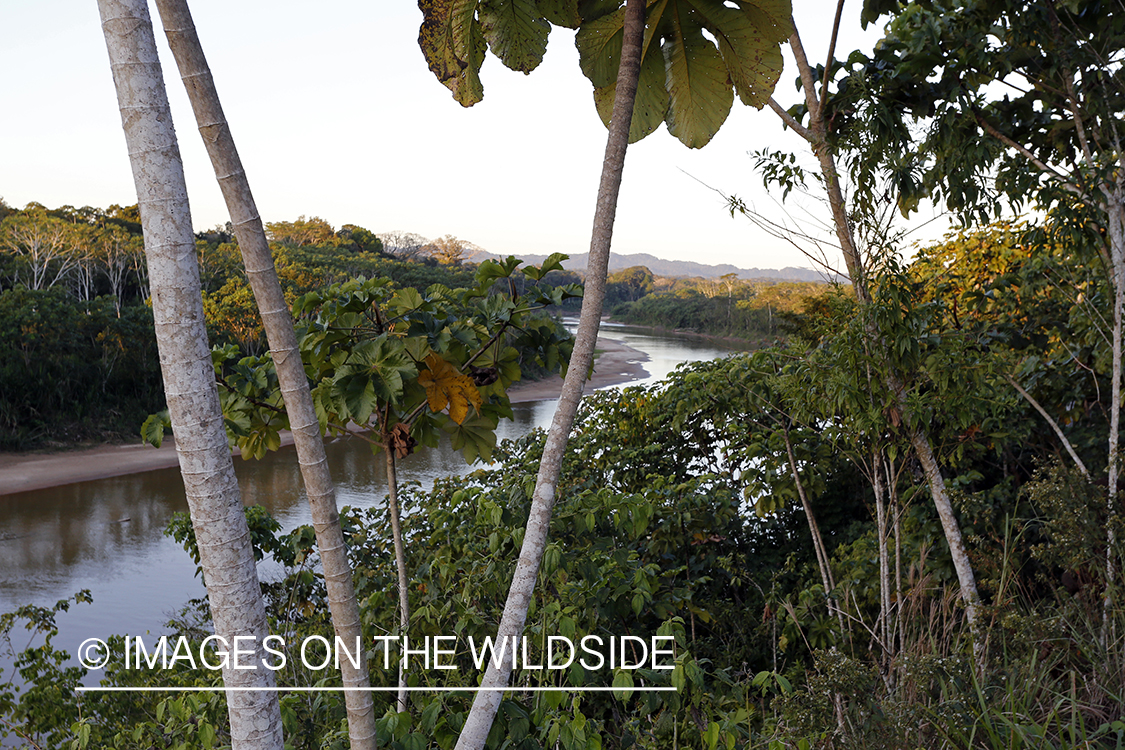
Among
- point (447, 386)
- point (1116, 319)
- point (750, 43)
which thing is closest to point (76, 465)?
point (447, 386)

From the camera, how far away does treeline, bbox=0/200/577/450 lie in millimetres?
16125

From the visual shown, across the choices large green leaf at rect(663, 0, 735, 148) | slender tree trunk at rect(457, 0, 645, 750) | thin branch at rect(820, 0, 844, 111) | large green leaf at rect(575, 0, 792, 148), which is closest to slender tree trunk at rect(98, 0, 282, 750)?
slender tree trunk at rect(457, 0, 645, 750)


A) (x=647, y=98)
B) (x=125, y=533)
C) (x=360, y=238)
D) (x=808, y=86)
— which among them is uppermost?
(x=360, y=238)

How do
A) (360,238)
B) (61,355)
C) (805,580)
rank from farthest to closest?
(360,238), (61,355), (805,580)

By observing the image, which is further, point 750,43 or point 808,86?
point 808,86

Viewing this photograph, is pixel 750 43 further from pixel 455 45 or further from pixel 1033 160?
pixel 1033 160

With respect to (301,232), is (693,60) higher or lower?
lower

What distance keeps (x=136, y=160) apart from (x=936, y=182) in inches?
126

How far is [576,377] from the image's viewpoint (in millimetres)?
1569

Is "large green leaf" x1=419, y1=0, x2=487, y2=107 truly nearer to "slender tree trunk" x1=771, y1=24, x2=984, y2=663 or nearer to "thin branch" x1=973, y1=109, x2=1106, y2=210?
"slender tree trunk" x1=771, y1=24, x2=984, y2=663

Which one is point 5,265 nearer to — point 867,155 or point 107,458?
point 107,458

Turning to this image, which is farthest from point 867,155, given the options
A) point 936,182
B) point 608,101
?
point 608,101

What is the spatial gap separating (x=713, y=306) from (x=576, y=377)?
1820 inches

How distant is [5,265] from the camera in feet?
68.4
